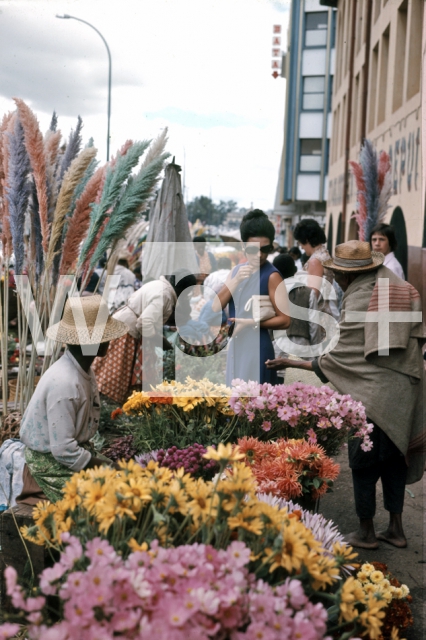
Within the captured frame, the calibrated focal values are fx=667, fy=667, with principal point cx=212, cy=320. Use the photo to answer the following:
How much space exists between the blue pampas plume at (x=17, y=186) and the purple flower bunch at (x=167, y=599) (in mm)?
3157

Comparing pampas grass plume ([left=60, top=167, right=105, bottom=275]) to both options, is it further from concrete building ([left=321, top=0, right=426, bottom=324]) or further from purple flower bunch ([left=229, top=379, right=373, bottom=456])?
concrete building ([left=321, top=0, right=426, bottom=324])

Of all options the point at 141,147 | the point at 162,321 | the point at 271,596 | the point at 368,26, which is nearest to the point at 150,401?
the point at 271,596

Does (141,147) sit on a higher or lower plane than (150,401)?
higher

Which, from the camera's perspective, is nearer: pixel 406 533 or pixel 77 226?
pixel 406 533

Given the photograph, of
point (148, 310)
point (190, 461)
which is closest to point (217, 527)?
point (190, 461)

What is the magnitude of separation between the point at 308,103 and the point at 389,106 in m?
26.6

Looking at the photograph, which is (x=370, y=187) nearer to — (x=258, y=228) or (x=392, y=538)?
(x=258, y=228)

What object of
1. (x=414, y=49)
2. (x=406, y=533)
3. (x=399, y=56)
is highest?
(x=399, y=56)

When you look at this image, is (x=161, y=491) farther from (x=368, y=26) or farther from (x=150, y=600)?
(x=368, y=26)

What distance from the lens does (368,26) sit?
45.6ft

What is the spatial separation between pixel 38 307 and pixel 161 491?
10.2 ft

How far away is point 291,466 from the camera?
268 cm

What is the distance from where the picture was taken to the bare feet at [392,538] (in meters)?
3.97

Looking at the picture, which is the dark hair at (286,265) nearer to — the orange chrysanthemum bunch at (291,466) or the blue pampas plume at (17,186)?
the blue pampas plume at (17,186)
